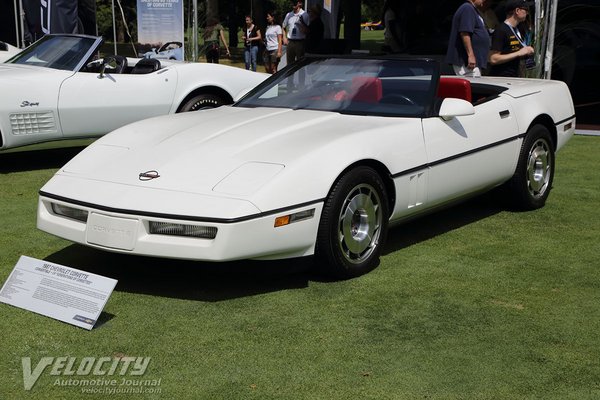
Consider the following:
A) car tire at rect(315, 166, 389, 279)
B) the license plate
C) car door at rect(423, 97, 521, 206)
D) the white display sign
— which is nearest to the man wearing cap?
car door at rect(423, 97, 521, 206)

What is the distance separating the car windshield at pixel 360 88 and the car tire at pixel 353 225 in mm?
747

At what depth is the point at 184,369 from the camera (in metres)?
3.74

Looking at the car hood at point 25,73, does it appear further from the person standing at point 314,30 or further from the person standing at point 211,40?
the person standing at point 314,30

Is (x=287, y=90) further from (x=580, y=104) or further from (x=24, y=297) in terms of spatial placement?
(x=580, y=104)

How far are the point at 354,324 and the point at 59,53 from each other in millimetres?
6039

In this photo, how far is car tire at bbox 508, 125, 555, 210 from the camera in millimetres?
6570

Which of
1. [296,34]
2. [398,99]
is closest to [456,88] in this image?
[398,99]

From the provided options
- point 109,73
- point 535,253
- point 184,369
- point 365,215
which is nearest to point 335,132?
point 365,215

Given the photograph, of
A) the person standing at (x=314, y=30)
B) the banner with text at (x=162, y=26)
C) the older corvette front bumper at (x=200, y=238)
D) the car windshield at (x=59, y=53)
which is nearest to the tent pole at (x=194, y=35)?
the banner with text at (x=162, y=26)

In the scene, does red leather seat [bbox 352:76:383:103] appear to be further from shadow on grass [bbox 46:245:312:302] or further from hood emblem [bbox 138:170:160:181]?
hood emblem [bbox 138:170:160:181]

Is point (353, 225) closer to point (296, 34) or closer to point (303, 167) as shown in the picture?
point (303, 167)

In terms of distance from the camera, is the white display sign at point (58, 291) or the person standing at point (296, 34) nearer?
the white display sign at point (58, 291)

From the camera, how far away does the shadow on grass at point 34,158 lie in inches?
352

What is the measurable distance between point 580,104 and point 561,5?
56.7 inches
